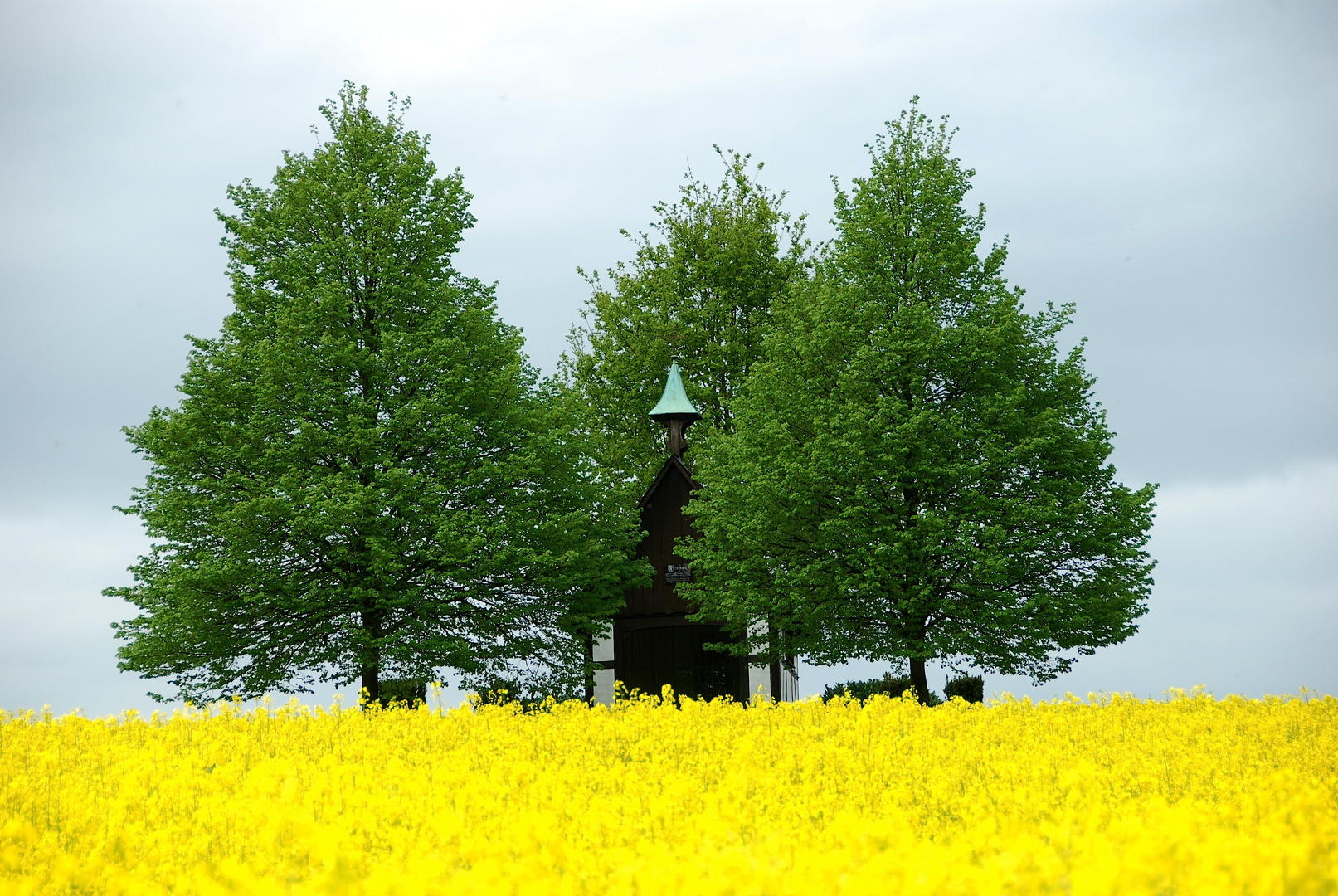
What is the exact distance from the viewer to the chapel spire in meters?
29.5

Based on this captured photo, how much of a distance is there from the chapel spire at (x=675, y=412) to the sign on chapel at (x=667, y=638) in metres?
1.69

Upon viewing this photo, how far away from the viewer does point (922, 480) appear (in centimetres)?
2139

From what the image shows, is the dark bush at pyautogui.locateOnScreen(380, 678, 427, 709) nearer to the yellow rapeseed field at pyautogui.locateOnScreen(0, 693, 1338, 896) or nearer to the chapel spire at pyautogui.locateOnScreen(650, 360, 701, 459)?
the chapel spire at pyautogui.locateOnScreen(650, 360, 701, 459)

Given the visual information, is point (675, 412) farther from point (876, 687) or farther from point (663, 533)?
point (876, 687)

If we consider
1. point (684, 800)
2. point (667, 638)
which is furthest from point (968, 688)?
point (684, 800)

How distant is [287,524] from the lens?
21.6 meters

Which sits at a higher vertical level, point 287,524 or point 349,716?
point 287,524

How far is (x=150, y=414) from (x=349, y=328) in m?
4.57

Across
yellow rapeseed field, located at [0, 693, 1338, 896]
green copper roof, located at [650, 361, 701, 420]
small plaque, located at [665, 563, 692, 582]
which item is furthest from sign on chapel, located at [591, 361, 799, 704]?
yellow rapeseed field, located at [0, 693, 1338, 896]

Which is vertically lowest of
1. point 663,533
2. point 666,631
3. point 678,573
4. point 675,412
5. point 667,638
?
point 667,638

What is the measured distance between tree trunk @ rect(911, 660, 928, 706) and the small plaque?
21.0ft

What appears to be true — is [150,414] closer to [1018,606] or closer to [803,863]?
[1018,606]

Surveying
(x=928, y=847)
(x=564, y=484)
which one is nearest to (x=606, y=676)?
(x=564, y=484)

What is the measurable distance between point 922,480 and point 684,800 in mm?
13548
